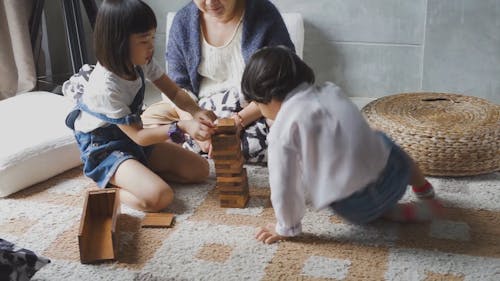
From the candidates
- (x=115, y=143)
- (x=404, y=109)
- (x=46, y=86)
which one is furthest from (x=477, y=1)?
(x=46, y=86)

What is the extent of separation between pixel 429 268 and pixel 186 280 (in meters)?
0.53

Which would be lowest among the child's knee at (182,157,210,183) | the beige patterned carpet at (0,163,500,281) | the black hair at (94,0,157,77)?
the beige patterned carpet at (0,163,500,281)

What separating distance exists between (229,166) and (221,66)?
43 cm

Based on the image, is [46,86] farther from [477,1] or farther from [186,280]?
[477,1]

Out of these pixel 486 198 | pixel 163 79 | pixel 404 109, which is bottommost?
pixel 486 198

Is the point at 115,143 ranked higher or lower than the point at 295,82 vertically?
lower

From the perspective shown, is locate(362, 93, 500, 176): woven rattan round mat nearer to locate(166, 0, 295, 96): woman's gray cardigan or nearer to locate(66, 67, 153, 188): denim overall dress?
locate(166, 0, 295, 96): woman's gray cardigan

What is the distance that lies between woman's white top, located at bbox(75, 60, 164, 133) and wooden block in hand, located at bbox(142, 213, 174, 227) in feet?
0.88

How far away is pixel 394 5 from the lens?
7.35 feet

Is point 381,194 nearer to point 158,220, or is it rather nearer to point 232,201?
point 232,201

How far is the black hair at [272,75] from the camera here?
1.34 meters

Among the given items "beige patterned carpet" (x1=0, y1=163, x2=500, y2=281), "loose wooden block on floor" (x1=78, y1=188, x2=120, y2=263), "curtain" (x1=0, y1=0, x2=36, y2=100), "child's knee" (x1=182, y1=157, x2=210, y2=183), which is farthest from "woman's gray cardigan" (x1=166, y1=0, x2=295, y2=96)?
"curtain" (x1=0, y1=0, x2=36, y2=100)

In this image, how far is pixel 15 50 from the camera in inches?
91.2

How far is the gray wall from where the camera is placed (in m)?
2.16
